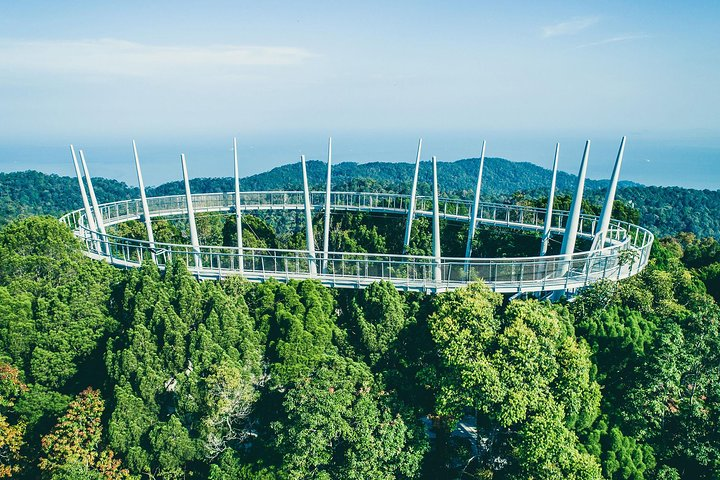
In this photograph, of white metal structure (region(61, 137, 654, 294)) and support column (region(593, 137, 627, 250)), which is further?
support column (region(593, 137, 627, 250))

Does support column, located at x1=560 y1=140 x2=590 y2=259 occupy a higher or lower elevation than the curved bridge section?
higher

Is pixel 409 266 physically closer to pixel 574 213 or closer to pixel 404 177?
pixel 574 213

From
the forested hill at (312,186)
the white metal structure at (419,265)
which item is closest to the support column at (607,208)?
the white metal structure at (419,265)

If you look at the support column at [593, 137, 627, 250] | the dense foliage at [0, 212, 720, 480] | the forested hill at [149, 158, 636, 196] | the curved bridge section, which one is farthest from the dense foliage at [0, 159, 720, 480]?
the forested hill at [149, 158, 636, 196]

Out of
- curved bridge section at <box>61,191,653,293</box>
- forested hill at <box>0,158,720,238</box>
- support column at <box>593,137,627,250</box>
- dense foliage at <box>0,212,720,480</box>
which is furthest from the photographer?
forested hill at <box>0,158,720,238</box>

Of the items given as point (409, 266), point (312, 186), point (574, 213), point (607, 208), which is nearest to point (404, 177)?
point (312, 186)

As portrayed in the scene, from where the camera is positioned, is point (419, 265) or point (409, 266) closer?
point (419, 265)

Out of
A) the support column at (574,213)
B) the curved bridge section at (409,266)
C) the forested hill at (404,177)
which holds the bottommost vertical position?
the forested hill at (404,177)

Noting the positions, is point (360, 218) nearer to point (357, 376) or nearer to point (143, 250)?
point (143, 250)

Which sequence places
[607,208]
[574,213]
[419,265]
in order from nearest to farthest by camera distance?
[419,265] < [574,213] < [607,208]

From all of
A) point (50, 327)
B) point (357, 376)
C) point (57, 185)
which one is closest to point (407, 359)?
point (357, 376)

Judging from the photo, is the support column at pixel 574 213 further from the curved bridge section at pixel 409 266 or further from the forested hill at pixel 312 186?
the forested hill at pixel 312 186

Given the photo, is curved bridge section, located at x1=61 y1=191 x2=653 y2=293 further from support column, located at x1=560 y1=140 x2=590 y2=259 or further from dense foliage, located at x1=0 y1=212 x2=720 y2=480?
dense foliage, located at x1=0 y1=212 x2=720 y2=480
